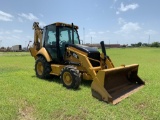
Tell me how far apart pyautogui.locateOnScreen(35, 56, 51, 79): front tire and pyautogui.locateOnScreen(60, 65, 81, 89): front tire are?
1.75 metres

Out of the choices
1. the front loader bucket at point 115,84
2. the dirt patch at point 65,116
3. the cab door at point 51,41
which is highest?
the cab door at point 51,41

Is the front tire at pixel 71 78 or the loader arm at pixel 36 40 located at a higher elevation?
the loader arm at pixel 36 40

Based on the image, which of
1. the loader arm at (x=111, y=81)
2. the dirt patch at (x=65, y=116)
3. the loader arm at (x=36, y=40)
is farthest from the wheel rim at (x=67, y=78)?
the loader arm at (x=36, y=40)

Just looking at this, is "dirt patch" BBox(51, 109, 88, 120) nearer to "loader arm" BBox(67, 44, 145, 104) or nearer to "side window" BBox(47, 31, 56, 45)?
"loader arm" BBox(67, 44, 145, 104)

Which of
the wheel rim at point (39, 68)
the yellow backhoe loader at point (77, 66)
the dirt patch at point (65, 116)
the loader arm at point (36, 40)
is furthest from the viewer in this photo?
the loader arm at point (36, 40)

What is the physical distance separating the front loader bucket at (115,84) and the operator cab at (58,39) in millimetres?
2643

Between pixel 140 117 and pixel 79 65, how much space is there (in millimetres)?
3887

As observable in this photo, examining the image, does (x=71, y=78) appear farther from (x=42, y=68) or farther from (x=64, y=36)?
(x=42, y=68)

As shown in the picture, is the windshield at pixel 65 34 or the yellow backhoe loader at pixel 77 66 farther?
the windshield at pixel 65 34

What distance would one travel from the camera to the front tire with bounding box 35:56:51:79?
10.1 meters

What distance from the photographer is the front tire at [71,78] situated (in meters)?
8.01

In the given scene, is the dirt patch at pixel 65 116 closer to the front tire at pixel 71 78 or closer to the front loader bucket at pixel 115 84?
the front loader bucket at pixel 115 84

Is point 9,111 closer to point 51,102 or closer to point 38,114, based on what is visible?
point 38,114

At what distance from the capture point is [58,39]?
31.6 ft
